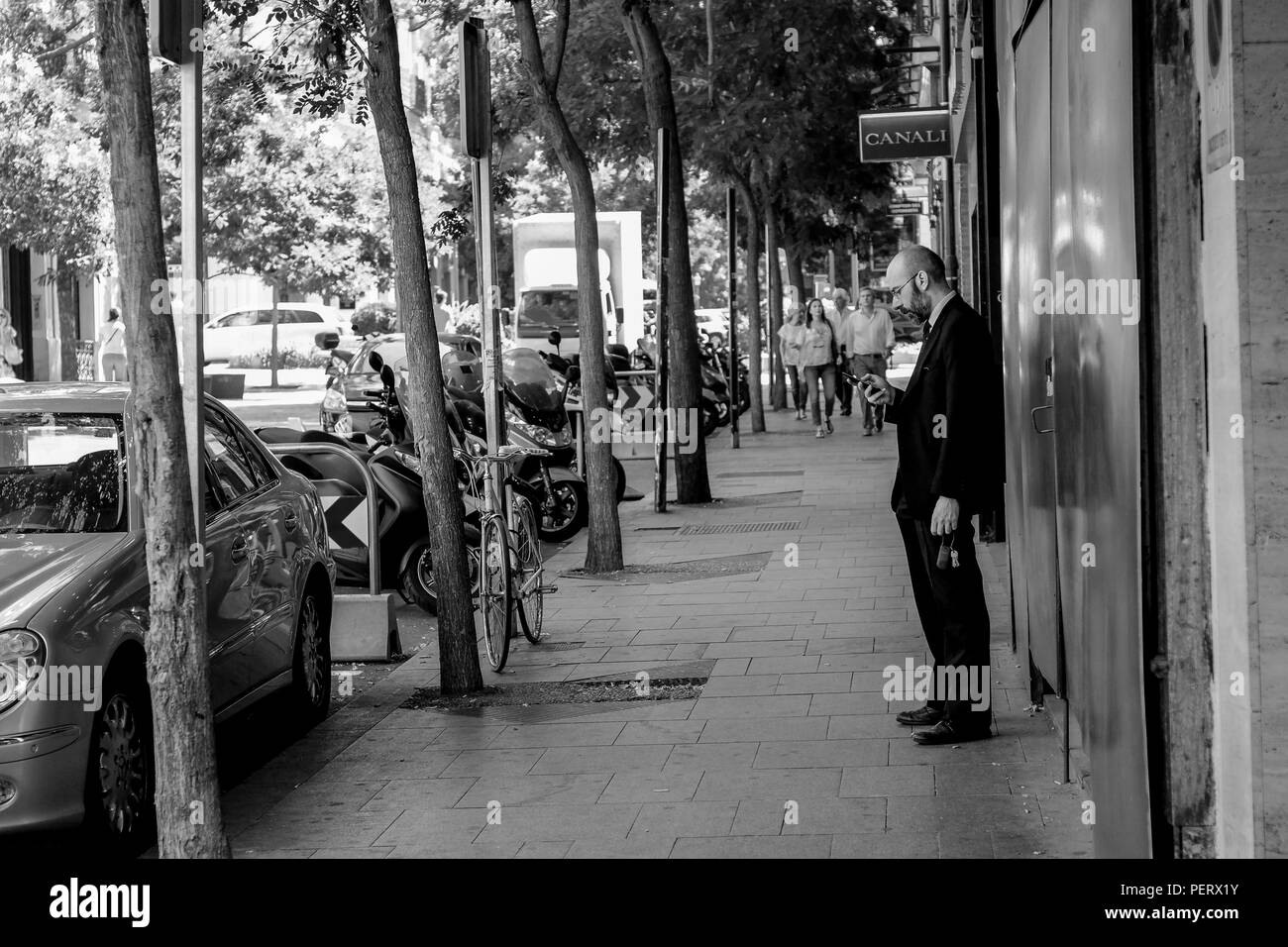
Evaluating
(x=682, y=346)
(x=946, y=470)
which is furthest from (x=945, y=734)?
(x=682, y=346)

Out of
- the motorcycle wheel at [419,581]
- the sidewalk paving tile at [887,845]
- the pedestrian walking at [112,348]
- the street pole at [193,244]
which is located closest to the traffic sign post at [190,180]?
the street pole at [193,244]

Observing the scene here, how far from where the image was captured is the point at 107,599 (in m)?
5.72

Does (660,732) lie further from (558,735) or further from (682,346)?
(682,346)

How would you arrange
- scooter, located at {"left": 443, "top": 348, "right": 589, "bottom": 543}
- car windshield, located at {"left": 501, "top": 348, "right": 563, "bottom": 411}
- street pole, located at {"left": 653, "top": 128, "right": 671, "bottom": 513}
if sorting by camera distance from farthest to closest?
car windshield, located at {"left": 501, "top": 348, "right": 563, "bottom": 411}, street pole, located at {"left": 653, "top": 128, "right": 671, "bottom": 513}, scooter, located at {"left": 443, "top": 348, "right": 589, "bottom": 543}

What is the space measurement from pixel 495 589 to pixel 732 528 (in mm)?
6035

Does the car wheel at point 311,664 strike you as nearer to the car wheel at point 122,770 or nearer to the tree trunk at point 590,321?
the car wheel at point 122,770

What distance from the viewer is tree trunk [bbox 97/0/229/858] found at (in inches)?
181

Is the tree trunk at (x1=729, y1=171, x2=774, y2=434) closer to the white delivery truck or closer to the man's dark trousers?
the white delivery truck

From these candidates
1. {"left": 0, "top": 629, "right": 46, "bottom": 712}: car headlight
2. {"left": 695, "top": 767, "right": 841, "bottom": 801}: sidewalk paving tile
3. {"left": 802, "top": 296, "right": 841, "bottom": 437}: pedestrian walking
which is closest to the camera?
{"left": 0, "top": 629, "right": 46, "bottom": 712}: car headlight

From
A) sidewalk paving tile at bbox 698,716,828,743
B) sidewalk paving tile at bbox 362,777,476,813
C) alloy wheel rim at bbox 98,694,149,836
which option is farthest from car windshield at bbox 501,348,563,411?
alloy wheel rim at bbox 98,694,149,836

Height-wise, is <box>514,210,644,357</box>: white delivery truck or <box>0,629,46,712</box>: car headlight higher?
<box>514,210,644,357</box>: white delivery truck

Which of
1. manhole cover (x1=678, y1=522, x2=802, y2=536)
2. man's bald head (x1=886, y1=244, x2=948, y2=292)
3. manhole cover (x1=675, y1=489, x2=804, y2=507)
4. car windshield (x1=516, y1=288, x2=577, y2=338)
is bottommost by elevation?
manhole cover (x1=678, y1=522, x2=802, y2=536)

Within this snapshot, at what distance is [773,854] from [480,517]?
3.90m

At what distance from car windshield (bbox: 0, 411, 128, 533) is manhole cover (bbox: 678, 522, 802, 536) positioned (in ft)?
27.2
